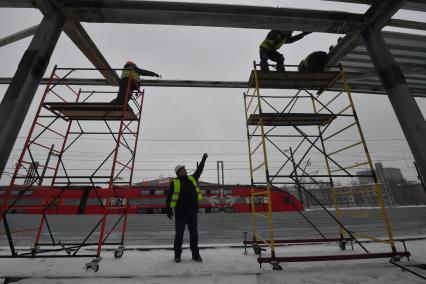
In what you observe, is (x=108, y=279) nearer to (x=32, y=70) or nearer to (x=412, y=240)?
(x=32, y=70)

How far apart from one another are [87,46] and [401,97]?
19.2ft

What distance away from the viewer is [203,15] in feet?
12.2

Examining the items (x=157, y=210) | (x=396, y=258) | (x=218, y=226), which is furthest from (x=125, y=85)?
(x=157, y=210)

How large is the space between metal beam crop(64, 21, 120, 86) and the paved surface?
5925mm

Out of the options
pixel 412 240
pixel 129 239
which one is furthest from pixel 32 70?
pixel 412 240

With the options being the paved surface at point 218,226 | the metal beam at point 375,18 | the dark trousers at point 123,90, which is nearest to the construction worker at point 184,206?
the dark trousers at point 123,90

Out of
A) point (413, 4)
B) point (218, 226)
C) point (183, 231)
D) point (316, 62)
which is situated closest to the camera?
point (413, 4)

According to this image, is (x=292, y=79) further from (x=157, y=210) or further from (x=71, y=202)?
(x=71, y=202)

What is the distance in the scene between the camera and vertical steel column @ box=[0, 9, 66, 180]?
9.77 feet

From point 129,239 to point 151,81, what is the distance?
615 cm

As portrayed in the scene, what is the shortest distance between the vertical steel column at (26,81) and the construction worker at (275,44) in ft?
12.8

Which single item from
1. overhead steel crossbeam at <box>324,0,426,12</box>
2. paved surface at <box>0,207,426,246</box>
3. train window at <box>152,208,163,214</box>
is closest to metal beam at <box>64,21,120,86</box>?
overhead steel crossbeam at <box>324,0,426,12</box>

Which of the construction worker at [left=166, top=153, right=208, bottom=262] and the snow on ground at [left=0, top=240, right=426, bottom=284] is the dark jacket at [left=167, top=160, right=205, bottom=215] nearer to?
the construction worker at [left=166, top=153, right=208, bottom=262]

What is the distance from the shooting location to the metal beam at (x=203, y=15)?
3.65 metres
